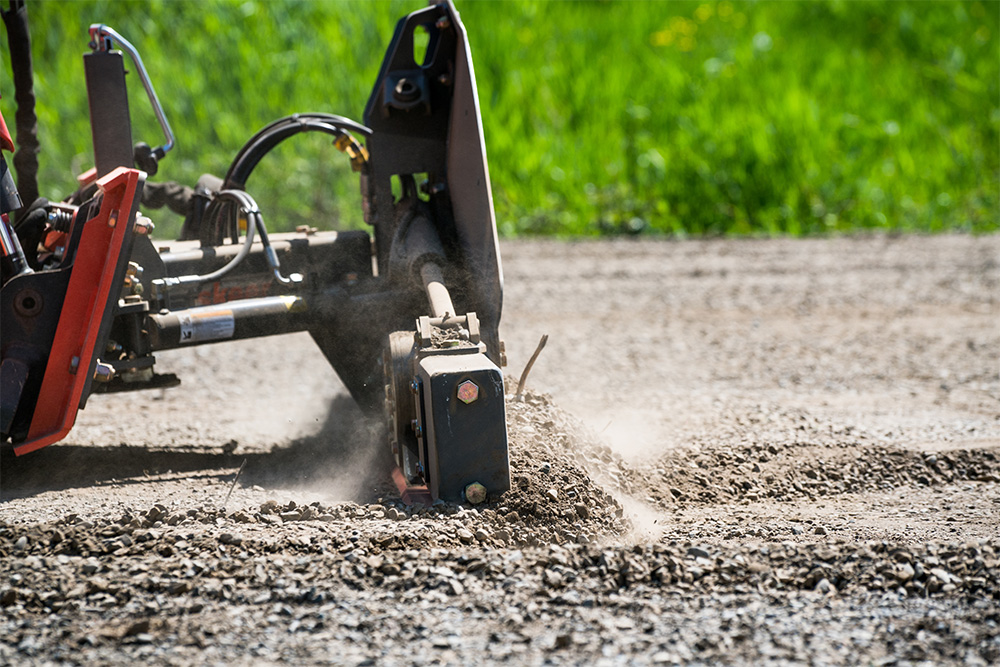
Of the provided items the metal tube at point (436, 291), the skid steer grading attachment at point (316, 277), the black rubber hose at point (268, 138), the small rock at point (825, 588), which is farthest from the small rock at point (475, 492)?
the black rubber hose at point (268, 138)

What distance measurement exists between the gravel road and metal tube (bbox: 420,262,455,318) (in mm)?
486

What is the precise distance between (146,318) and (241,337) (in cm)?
34

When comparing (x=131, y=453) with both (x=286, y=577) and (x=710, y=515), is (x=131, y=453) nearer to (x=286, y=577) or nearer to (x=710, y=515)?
(x=286, y=577)

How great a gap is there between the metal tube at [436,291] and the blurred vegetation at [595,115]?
15.6 feet

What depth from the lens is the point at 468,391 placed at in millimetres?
3125

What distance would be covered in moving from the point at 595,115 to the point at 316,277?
20.9 ft

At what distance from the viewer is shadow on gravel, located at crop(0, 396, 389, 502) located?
12.7 ft

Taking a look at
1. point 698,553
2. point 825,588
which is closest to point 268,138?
point 698,553

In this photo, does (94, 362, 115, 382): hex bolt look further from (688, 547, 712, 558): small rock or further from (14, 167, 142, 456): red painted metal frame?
(688, 547, 712, 558): small rock

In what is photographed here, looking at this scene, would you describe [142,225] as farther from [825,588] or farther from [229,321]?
[825,588]

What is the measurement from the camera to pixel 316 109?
31.6 feet

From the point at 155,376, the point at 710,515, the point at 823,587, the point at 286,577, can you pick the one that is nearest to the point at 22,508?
the point at 155,376

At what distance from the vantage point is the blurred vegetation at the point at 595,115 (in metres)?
9.20

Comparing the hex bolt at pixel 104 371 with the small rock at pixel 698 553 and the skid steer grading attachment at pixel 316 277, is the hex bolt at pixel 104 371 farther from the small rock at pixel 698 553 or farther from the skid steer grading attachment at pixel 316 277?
the small rock at pixel 698 553
